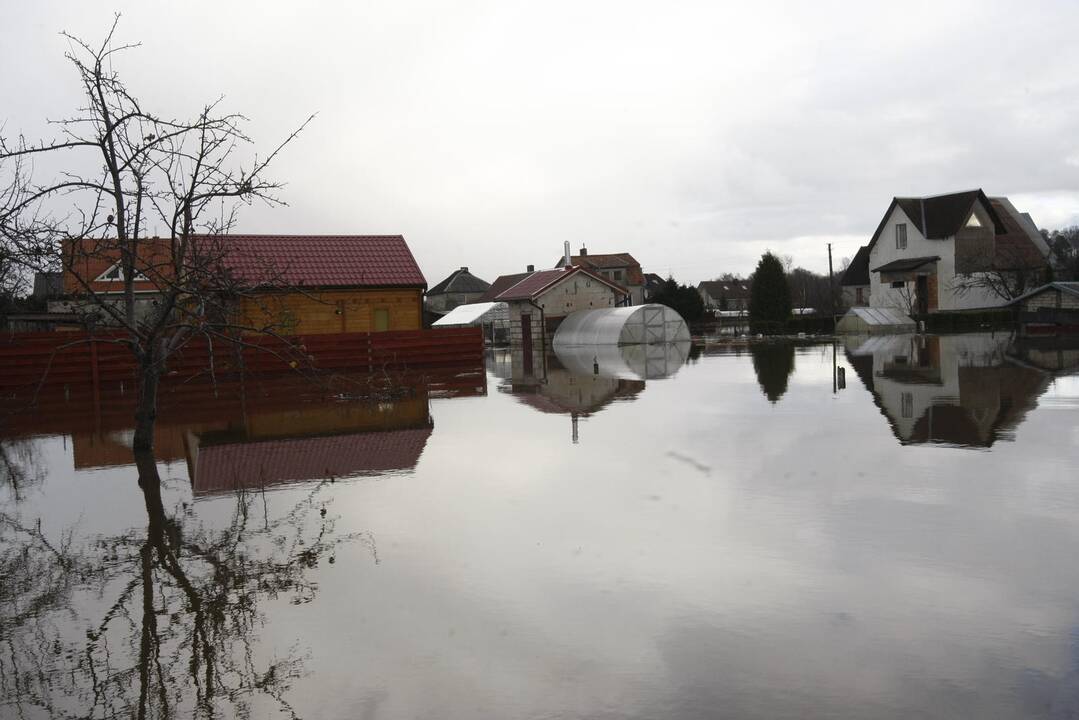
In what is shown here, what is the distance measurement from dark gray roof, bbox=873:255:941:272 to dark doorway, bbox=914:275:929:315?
4.01 feet

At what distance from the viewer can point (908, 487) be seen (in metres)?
8.98

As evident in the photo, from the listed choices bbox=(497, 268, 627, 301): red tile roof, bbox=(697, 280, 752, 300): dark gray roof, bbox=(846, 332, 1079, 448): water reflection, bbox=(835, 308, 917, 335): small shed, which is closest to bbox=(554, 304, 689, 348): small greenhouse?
bbox=(497, 268, 627, 301): red tile roof

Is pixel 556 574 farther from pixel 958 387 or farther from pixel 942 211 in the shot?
pixel 942 211

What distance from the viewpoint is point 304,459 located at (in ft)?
38.7

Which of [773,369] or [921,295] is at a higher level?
[921,295]

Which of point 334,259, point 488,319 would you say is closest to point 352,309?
point 334,259

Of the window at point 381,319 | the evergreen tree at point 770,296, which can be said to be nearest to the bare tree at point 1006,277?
the evergreen tree at point 770,296

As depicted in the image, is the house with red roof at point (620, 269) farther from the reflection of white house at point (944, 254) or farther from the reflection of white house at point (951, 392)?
the reflection of white house at point (951, 392)

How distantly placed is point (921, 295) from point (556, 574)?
194 feet

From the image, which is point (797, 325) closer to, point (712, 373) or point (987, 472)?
point (712, 373)

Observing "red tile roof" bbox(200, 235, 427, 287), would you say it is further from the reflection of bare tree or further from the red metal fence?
the reflection of bare tree

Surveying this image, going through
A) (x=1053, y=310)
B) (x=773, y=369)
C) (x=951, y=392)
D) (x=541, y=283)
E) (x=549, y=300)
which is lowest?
(x=951, y=392)

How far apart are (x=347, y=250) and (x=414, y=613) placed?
30967 millimetres

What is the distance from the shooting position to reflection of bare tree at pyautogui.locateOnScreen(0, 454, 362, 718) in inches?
186
